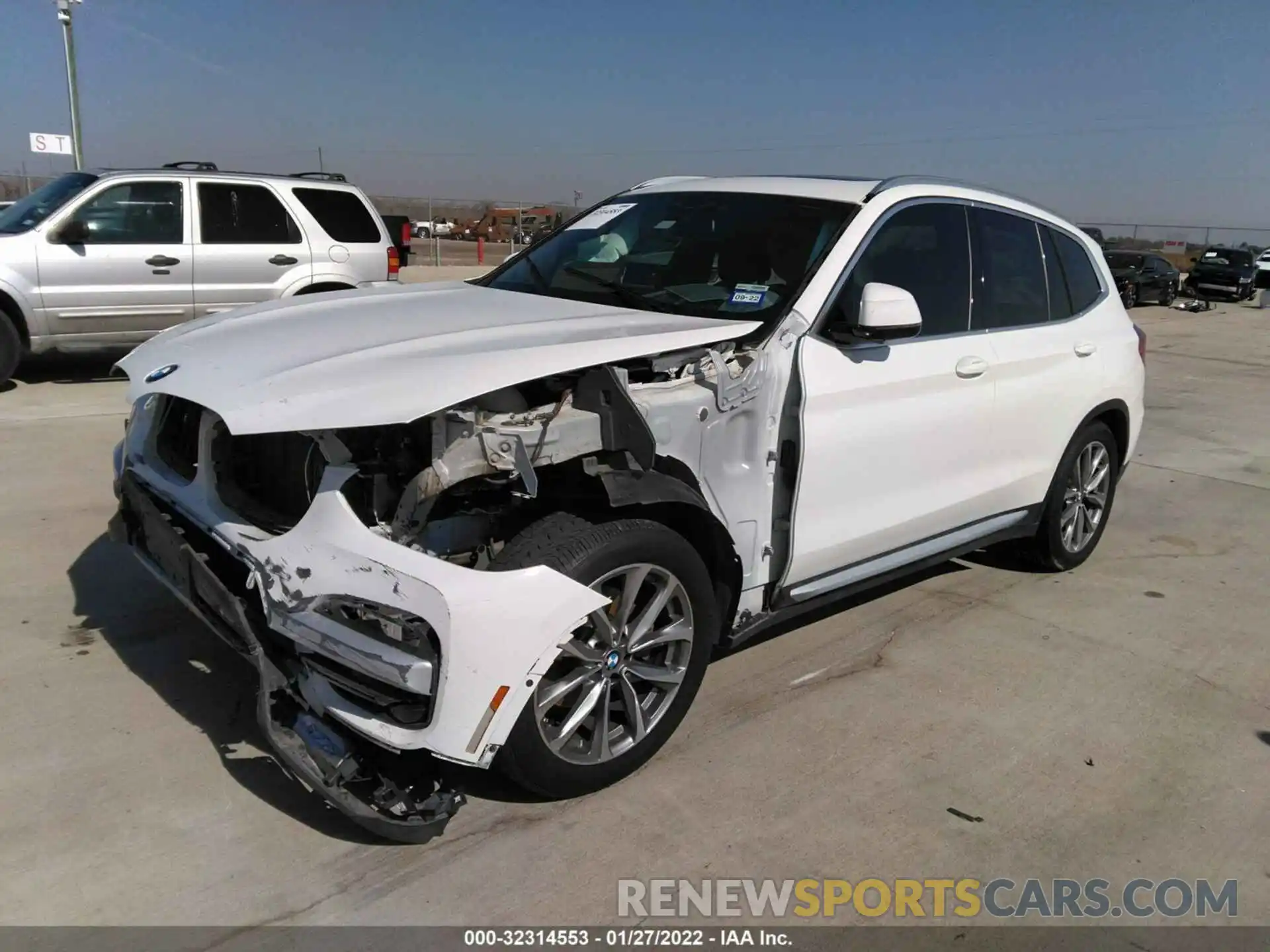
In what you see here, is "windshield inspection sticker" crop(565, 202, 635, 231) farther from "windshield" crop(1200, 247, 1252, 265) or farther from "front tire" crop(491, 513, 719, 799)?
"windshield" crop(1200, 247, 1252, 265)

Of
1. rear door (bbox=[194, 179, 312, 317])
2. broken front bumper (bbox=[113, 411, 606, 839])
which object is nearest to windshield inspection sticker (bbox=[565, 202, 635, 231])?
broken front bumper (bbox=[113, 411, 606, 839])

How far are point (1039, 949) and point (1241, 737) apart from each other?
1.68 meters

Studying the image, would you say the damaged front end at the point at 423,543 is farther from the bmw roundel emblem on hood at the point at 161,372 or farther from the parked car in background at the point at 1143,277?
the parked car in background at the point at 1143,277

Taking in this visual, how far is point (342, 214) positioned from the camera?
10.0m

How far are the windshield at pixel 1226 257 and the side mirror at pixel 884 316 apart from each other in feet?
97.1

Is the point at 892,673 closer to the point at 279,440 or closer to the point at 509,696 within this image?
the point at 509,696

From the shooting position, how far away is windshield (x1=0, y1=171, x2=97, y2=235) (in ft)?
28.7

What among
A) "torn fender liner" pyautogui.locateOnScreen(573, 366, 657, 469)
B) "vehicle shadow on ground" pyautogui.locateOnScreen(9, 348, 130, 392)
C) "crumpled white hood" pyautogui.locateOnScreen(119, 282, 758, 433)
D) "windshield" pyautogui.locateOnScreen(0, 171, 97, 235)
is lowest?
"vehicle shadow on ground" pyautogui.locateOnScreen(9, 348, 130, 392)

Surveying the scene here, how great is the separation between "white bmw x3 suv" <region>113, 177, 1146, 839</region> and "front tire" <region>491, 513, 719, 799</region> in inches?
0.4

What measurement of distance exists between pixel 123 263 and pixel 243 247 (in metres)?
1.02

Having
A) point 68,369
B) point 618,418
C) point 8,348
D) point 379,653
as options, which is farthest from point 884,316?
point 68,369

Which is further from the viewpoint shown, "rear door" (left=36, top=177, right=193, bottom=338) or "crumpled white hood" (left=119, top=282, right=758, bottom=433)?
"rear door" (left=36, top=177, right=193, bottom=338)

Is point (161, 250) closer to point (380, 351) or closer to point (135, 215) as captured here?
point (135, 215)

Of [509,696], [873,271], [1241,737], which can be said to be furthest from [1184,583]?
[509,696]
